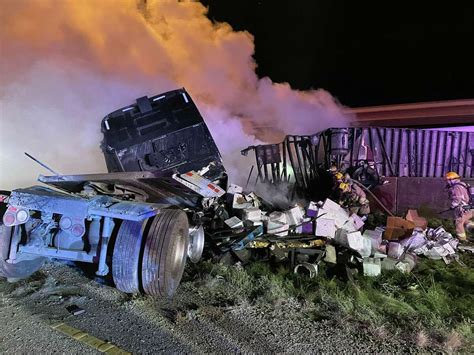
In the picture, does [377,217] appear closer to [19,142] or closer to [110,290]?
[110,290]

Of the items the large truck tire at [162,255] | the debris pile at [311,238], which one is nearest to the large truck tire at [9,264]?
the large truck tire at [162,255]

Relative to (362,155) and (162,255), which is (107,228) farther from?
(362,155)

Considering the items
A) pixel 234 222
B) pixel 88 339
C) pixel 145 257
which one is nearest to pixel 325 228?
pixel 234 222

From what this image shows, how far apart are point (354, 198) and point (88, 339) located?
5995 millimetres

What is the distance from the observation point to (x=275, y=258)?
4.79 meters

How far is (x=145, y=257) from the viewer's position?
338 centimetres

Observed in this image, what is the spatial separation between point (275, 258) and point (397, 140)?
6105 mm

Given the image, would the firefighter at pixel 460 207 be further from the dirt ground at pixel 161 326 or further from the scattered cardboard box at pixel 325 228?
the dirt ground at pixel 161 326

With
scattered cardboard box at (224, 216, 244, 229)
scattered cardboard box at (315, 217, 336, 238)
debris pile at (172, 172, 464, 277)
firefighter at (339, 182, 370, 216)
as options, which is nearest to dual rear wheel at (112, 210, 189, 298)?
debris pile at (172, 172, 464, 277)

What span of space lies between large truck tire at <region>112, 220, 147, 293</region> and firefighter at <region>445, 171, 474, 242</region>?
5.78 m

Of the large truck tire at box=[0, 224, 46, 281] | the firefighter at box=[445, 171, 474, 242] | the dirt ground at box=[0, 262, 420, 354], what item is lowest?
the firefighter at box=[445, 171, 474, 242]

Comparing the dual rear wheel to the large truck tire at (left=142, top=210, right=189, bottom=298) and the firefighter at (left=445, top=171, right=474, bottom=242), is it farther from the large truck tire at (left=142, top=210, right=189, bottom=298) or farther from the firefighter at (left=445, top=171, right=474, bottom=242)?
the firefighter at (left=445, top=171, right=474, bottom=242)

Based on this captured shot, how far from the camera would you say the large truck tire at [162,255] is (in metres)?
3.37

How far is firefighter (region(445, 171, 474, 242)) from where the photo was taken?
22.3ft
